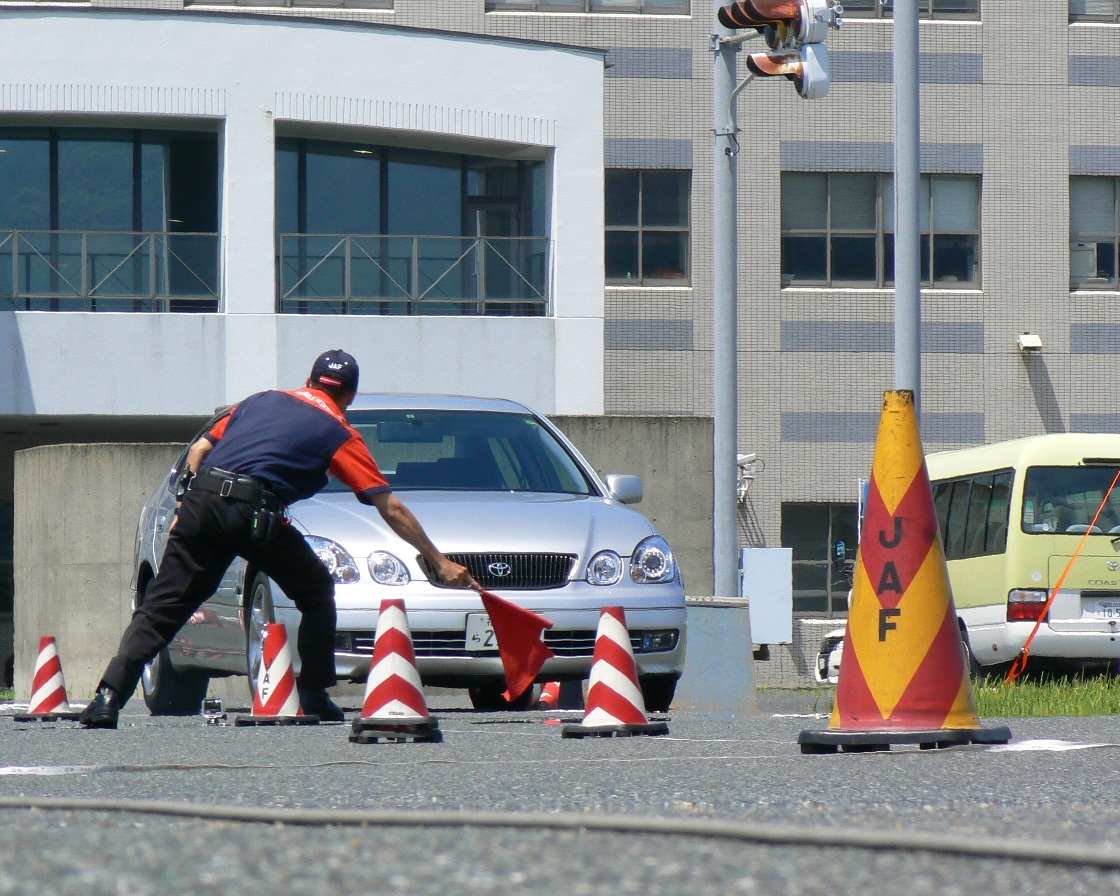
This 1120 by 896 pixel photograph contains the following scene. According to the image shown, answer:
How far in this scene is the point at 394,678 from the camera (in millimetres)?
7406

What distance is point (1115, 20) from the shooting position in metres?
28.7

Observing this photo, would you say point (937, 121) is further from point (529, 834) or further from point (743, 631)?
point (529, 834)

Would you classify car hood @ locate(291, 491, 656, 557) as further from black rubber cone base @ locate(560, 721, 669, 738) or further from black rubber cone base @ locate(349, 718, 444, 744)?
black rubber cone base @ locate(349, 718, 444, 744)

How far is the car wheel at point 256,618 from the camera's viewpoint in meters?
9.04

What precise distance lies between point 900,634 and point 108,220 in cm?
1841

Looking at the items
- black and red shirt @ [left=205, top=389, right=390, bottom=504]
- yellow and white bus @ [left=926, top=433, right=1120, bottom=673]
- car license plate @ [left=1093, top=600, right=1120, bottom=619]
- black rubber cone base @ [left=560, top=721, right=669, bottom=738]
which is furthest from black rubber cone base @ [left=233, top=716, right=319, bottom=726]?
car license plate @ [left=1093, top=600, right=1120, bottom=619]

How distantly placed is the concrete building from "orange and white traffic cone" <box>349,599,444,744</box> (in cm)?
1461

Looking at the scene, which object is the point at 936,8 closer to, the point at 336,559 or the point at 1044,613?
the point at 1044,613

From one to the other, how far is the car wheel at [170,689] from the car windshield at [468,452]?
154cm

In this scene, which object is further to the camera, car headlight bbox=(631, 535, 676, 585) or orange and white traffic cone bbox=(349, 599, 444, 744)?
car headlight bbox=(631, 535, 676, 585)

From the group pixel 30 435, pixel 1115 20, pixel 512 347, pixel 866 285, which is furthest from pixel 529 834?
pixel 1115 20

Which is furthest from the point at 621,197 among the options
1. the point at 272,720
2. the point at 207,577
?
the point at 207,577

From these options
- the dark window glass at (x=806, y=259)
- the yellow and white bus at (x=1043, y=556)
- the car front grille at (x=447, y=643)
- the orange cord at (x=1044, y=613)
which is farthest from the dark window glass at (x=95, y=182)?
the car front grille at (x=447, y=643)

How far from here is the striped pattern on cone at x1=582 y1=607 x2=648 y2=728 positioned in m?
7.76
